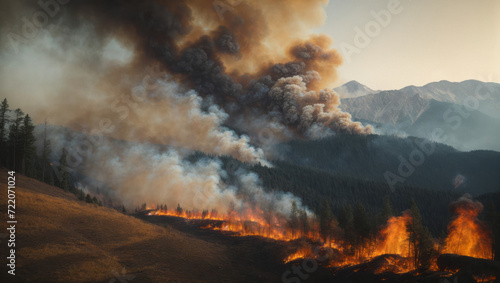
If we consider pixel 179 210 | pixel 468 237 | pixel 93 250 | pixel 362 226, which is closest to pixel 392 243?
pixel 362 226

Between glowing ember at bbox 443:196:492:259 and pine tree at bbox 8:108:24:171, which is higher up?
pine tree at bbox 8:108:24:171

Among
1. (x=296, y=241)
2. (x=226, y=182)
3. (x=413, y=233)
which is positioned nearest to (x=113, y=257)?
(x=296, y=241)

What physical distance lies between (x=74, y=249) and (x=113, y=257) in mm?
6793

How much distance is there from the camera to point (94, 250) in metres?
45.7

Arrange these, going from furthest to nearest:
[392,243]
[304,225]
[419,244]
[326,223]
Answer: [304,225], [326,223], [392,243], [419,244]

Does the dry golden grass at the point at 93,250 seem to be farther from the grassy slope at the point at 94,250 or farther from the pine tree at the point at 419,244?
the pine tree at the point at 419,244

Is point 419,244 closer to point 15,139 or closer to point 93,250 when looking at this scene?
point 93,250

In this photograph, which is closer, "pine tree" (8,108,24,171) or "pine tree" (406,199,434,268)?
"pine tree" (406,199,434,268)

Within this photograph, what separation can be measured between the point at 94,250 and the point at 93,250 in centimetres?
21

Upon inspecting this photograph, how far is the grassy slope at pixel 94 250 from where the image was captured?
35844 millimetres

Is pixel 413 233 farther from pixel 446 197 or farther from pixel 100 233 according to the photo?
pixel 446 197

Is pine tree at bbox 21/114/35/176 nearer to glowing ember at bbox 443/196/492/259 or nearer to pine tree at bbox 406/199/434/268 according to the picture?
pine tree at bbox 406/199/434/268

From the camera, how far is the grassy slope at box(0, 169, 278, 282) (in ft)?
118

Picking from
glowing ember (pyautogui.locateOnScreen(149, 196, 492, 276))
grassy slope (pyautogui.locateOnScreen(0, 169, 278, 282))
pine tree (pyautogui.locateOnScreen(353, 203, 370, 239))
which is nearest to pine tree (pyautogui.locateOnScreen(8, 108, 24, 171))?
grassy slope (pyautogui.locateOnScreen(0, 169, 278, 282))
